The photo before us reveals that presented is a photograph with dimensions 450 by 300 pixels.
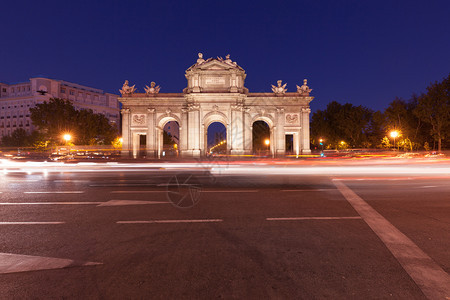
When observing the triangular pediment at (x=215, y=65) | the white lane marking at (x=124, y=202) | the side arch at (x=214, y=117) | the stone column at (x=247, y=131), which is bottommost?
the white lane marking at (x=124, y=202)

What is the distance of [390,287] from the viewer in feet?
10.9

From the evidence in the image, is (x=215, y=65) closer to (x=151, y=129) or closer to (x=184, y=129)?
(x=184, y=129)

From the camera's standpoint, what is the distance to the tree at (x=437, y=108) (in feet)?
140

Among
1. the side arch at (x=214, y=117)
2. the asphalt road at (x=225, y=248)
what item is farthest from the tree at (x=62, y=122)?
the asphalt road at (x=225, y=248)

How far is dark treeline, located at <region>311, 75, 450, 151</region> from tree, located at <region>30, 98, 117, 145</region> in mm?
61634

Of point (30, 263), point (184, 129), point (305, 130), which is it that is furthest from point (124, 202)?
point (305, 130)

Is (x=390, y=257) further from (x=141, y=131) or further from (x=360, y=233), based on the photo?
(x=141, y=131)

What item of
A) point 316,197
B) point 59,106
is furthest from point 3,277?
point 59,106

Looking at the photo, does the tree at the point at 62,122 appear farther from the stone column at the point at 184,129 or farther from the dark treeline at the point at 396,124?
the dark treeline at the point at 396,124

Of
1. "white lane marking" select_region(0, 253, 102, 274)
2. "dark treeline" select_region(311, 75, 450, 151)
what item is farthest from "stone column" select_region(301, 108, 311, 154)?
"white lane marking" select_region(0, 253, 102, 274)

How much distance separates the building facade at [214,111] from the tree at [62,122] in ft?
70.9

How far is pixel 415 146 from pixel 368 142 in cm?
1438

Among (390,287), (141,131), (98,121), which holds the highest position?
(98,121)

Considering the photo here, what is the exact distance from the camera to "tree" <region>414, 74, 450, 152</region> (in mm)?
42812
